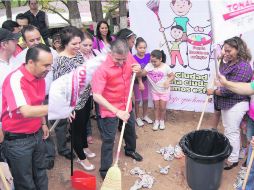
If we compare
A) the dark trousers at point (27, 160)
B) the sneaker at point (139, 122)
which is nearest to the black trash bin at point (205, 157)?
the sneaker at point (139, 122)

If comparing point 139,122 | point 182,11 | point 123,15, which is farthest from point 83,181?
point 123,15

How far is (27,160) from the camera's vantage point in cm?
362

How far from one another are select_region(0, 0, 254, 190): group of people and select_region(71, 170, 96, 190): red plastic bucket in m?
0.31

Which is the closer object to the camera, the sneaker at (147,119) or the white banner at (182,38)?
the white banner at (182,38)

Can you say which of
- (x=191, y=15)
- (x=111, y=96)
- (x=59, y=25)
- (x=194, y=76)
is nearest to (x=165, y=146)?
(x=194, y=76)

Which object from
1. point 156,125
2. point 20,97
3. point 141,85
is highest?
point 20,97

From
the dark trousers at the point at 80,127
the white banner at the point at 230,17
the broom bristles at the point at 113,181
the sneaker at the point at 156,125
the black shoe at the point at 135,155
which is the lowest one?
the black shoe at the point at 135,155

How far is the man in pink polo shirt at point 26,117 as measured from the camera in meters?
3.24

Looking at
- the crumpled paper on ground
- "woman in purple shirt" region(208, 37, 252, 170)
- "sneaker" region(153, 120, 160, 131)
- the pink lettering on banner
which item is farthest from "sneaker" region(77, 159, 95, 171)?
the pink lettering on banner

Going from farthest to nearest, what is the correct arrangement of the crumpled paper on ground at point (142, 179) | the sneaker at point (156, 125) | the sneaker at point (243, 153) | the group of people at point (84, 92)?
the sneaker at point (156, 125)
the sneaker at point (243, 153)
the crumpled paper on ground at point (142, 179)
the group of people at point (84, 92)

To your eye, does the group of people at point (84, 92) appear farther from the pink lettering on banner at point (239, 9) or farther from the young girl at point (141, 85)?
the pink lettering on banner at point (239, 9)

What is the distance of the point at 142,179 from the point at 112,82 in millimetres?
1491

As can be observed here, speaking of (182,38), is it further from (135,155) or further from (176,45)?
(135,155)

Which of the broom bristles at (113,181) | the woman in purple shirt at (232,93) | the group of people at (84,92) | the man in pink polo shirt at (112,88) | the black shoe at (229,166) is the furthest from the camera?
the black shoe at (229,166)
